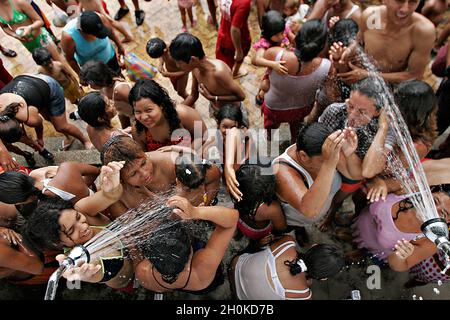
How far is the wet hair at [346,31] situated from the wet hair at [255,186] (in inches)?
66.7

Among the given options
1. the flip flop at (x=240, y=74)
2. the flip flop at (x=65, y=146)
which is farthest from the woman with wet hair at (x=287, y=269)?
the flip flop at (x=65, y=146)

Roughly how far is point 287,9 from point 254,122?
1.64m

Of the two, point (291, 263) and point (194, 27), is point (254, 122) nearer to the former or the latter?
point (194, 27)

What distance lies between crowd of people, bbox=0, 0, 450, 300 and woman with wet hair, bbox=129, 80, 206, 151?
0.01 m

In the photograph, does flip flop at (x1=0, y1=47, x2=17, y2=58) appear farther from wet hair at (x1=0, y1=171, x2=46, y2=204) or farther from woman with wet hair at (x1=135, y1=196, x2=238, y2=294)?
woman with wet hair at (x1=135, y1=196, x2=238, y2=294)

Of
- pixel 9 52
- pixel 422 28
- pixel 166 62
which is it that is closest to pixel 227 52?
pixel 166 62

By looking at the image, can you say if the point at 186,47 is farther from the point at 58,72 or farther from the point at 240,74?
the point at 240,74

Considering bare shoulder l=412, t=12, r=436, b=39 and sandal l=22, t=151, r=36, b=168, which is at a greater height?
bare shoulder l=412, t=12, r=436, b=39

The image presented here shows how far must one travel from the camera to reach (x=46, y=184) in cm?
299

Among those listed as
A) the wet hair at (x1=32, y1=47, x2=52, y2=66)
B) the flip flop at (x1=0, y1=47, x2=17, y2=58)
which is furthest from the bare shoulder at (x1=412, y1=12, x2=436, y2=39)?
the flip flop at (x1=0, y1=47, x2=17, y2=58)

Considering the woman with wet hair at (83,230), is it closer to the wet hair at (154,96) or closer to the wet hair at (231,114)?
the wet hair at (154,96)

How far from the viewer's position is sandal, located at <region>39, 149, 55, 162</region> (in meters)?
4.61

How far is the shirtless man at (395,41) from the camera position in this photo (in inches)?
131
